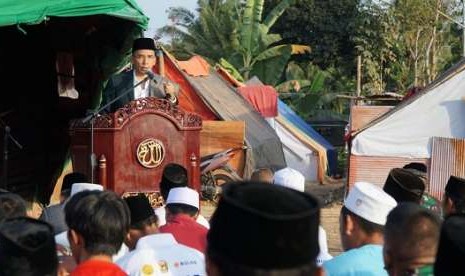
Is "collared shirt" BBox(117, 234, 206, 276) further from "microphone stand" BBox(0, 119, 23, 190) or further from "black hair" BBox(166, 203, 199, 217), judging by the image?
"microphone stand" BBox(0, 119, 23, 190)

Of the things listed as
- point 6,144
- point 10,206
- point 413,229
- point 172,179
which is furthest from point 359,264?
point 6,144

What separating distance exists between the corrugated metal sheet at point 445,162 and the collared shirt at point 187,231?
9.86m

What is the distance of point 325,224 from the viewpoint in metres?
14.7

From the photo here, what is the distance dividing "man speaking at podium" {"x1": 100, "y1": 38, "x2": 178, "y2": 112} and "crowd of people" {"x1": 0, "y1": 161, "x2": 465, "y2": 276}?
251 cm

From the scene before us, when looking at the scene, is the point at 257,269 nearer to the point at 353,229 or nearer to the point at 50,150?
the point at 353,229

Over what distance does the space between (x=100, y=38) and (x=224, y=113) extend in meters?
10.1

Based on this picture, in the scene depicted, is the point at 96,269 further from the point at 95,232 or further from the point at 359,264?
the point at 359,264

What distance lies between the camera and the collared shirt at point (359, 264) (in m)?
3.99

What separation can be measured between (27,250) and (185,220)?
2010 mm

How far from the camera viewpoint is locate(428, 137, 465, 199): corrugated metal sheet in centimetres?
1446

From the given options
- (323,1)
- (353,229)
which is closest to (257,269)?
(353,229)

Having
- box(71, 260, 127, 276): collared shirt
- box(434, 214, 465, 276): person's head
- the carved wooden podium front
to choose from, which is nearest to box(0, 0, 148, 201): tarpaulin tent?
the carved wooden podium front

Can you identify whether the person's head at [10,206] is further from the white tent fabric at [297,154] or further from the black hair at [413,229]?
the white tent fabric at [297,154]

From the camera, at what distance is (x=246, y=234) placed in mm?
2107
